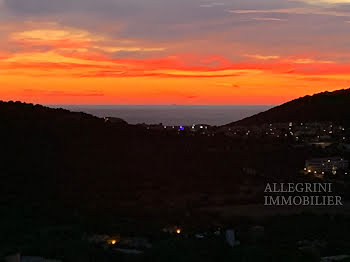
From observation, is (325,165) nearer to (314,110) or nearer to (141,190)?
(141,190)

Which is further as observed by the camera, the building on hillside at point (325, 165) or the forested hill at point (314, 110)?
the forested hill at point (314, 110)

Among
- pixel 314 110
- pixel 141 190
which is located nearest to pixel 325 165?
pixel 141 190

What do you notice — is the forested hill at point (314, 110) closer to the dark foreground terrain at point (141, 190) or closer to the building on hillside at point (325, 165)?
the dark foreground terrain at point (141, 190)

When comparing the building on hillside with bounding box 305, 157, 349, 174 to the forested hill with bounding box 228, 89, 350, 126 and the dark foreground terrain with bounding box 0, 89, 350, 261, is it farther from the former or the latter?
the forested hill with bounding box 228, 89, 350, 126

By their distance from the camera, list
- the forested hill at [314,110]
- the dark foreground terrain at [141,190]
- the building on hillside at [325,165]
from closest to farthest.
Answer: the dark foreground terrain at [141,190]
the building on hillside at [325,165]
the forested hill at [314,110]

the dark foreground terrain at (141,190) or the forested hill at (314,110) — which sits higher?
the forested hill at (314,110)

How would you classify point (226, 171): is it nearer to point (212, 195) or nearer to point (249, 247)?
point (212, 195)

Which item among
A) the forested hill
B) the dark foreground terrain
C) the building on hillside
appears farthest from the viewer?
the forested hill

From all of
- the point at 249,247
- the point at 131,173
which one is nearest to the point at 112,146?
the point at 131,173

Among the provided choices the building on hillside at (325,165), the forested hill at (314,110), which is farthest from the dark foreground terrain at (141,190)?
the forested hill at (314,110)

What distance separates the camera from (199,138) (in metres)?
42.0

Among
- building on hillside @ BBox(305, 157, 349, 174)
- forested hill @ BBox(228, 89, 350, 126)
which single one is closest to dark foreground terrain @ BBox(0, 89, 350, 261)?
building on hillside @ BBox(305, 157, 349, 174)

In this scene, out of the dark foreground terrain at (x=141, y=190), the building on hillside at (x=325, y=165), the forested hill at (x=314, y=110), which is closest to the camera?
the dark foreground terrain at (x=141, y=190)

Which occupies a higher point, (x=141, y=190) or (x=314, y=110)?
(x=314, y=110)
